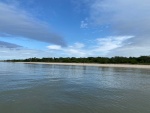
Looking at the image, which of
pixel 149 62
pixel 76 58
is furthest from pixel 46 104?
pixel 76 58

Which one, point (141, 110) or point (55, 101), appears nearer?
point (141, 110)

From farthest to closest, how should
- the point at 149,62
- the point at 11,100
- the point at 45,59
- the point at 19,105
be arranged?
the point at 45,59
the point at 149,62
the point at 11,100
the point at 19,105

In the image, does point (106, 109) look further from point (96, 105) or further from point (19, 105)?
point (19, 105)

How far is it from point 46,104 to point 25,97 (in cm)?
295

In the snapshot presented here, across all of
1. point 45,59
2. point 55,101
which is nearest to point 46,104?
point 55,101

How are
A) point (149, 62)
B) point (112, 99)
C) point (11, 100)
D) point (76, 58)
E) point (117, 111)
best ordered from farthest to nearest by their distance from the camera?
1. point (76, 58)
2. point (149, 62)
3. point (112, 99)
4. point (11, 100)
5. point (117, 111)

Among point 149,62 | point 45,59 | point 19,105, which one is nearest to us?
point 19,105

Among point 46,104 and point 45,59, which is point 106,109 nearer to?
point 46,104

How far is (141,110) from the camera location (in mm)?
12672

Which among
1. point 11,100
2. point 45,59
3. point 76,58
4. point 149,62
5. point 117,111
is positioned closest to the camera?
point 117,111

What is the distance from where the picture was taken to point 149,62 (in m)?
95.5

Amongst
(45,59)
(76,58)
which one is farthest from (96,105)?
(45,59)

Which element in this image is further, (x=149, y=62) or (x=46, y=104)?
(x=149, y=62)

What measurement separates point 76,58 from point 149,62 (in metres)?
61.5
